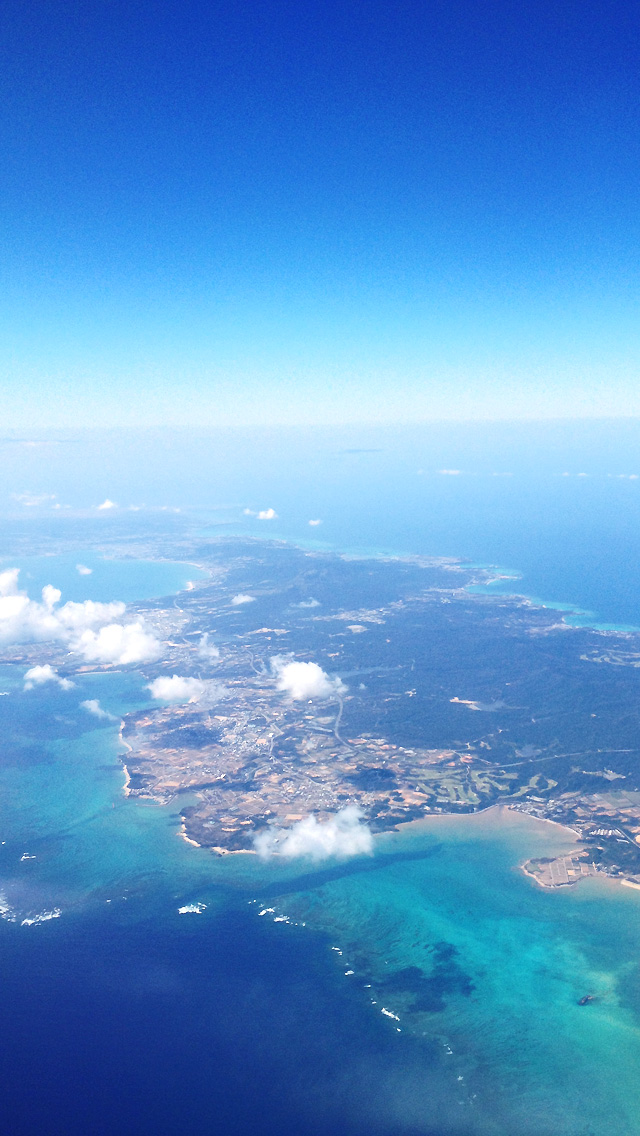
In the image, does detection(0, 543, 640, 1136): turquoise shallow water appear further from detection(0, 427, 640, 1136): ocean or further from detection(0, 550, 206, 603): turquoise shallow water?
detection(0, 550, 206, 603): turquoise shallow water

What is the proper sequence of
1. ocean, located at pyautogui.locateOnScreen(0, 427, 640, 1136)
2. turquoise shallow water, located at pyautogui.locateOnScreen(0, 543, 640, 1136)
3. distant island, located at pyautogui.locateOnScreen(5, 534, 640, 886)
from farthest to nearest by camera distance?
distant island, located at pyautogui.locateOnScreen(5, 534, 640, 886), turquoise shallow water, located at pyautogui.locateOnScreen(0, 543, 640, 1136), ocean, located at pyautogui.locateOnScreen(0, 427, 640, 1136)

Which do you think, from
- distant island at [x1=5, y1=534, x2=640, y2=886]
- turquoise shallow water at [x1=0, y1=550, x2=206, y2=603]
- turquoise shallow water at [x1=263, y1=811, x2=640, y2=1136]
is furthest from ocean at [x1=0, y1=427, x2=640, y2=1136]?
turquoise shallow water at [x1=0, y1=550, x2=206, y2=603]

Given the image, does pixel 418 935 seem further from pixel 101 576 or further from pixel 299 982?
pixel 101 576

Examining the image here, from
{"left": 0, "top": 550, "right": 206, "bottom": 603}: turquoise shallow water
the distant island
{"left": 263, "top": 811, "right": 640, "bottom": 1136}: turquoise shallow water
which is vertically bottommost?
{"left": 263, "top": 811, "right": 640, "bottom": 1136}: turquoise shallow water

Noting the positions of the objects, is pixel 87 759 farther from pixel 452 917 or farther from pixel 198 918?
pixel 452 917

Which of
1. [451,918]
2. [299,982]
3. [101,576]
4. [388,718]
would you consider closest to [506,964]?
[451,918]

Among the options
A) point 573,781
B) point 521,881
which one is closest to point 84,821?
point 521,881

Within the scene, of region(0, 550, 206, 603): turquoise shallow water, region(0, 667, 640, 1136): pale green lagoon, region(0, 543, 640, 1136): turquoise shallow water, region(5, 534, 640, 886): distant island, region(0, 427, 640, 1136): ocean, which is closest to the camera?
region(0, 427, 640, 1136): ocean

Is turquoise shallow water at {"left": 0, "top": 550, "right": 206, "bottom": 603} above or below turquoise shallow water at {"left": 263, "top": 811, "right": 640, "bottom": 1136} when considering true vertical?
above
